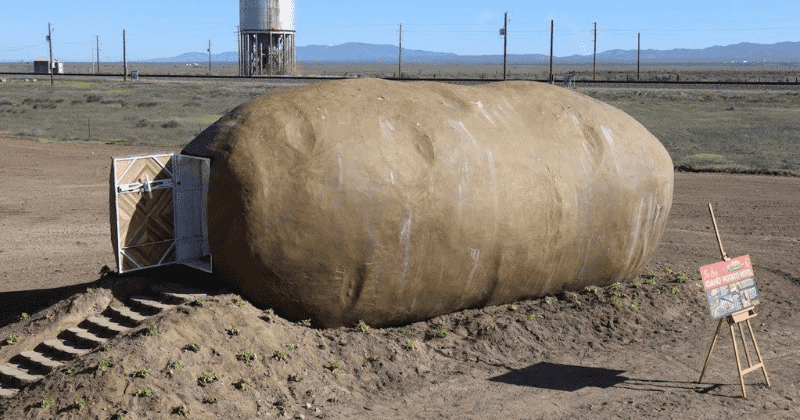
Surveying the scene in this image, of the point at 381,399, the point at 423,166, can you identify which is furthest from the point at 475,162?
the point at 381,399

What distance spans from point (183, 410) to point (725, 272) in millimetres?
7097

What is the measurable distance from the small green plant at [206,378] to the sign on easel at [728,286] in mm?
6222

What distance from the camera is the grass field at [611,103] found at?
3341 cm

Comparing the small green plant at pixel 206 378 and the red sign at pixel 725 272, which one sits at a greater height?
the red sign at pixel 725 272

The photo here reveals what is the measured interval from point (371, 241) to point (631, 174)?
193 inches

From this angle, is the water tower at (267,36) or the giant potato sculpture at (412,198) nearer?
the giant potato sculpture at (412,198)

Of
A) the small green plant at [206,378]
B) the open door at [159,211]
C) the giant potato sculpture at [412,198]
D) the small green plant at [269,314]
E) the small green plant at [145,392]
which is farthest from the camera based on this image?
the open door at [159,211]

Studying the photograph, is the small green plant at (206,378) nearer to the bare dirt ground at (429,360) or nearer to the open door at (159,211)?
the bare dirt ground at (429,360)

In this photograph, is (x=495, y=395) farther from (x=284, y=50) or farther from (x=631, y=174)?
(x=284, y=50)

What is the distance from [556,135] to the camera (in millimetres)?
13773

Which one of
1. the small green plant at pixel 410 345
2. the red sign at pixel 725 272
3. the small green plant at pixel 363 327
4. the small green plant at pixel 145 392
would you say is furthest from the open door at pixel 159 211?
the red sign at pixel 725 272

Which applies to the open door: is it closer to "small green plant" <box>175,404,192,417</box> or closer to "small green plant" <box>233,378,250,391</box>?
"small green plant" <box>233,378,250,391</box>

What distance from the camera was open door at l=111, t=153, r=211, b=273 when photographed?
12.3 m

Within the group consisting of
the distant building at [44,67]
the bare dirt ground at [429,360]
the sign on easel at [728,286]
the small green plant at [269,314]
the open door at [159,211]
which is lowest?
the bare dirt ground at [429,360]
